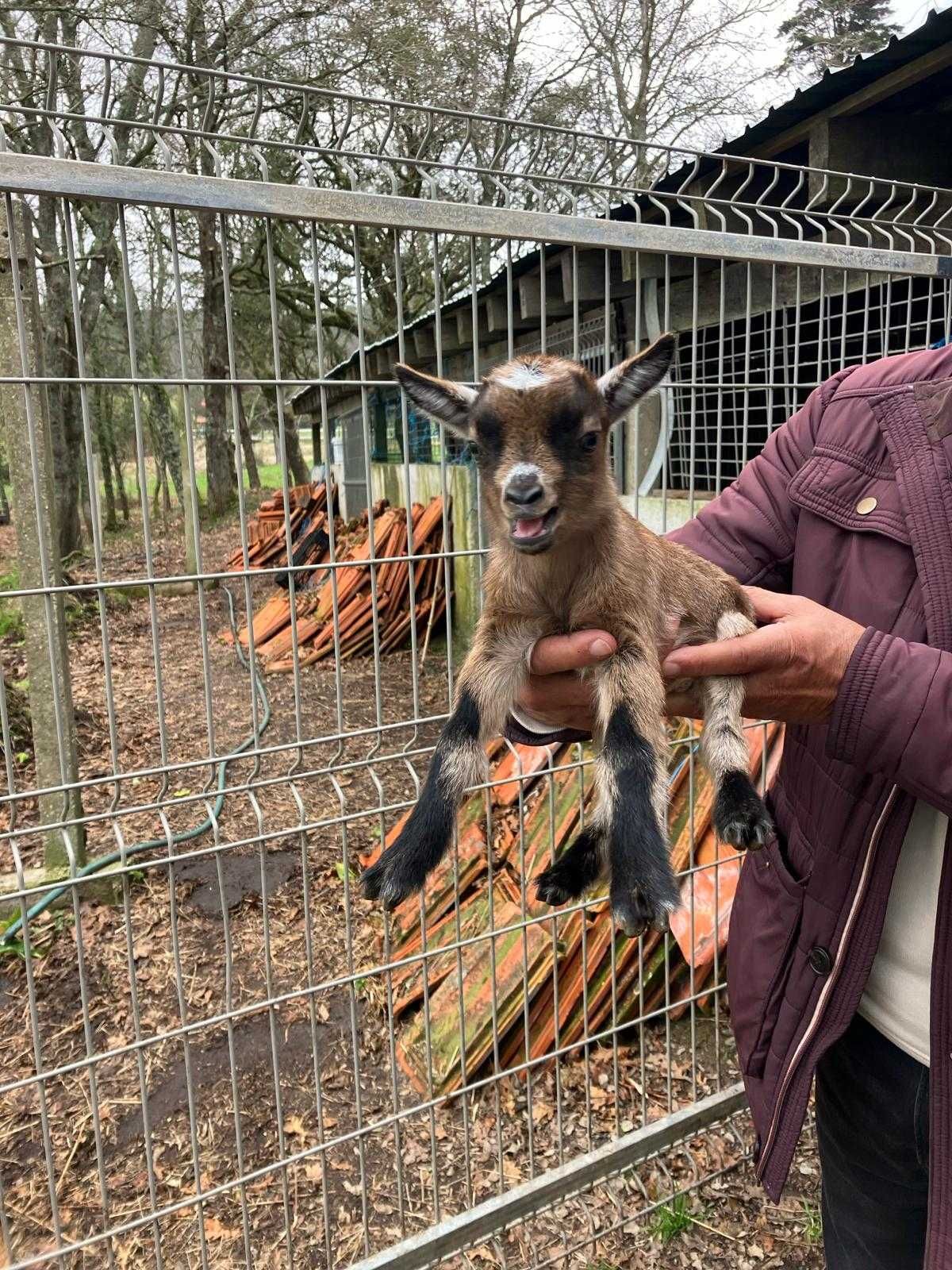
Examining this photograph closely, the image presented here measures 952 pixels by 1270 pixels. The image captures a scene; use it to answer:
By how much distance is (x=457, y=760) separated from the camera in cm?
178

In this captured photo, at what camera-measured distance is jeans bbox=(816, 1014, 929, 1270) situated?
A: 1758mm

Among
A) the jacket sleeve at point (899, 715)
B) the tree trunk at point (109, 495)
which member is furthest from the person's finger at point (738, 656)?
the tree trunk at point (109, 495)

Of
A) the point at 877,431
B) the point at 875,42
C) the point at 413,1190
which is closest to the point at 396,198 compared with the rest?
the point at 877,431

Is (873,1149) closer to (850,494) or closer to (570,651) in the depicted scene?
(570,651)

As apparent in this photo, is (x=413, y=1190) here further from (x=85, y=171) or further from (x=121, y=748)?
(x=121, y=748)

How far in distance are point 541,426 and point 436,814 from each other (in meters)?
0.84

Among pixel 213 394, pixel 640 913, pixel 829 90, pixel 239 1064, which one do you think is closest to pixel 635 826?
pixel 640 913

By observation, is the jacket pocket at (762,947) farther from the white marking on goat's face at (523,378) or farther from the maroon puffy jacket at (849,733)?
the white marking on goat's face at (523,378)

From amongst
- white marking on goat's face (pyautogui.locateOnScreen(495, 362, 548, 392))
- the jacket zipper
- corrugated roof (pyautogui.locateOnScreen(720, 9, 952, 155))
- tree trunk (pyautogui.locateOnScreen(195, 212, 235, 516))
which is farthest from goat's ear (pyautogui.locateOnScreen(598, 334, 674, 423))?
tree trunk (pyautogui.locateOnScreen(195, 212, 235, 516))

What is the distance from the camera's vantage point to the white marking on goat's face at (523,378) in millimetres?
1774

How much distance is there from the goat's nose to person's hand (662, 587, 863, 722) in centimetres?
47

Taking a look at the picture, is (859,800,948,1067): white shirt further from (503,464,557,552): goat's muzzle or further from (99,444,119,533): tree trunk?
(99,444,119,533): tree trunk

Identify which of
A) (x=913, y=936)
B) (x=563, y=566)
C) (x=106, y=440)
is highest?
(x=106, y=440)

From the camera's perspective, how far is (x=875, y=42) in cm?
1202
